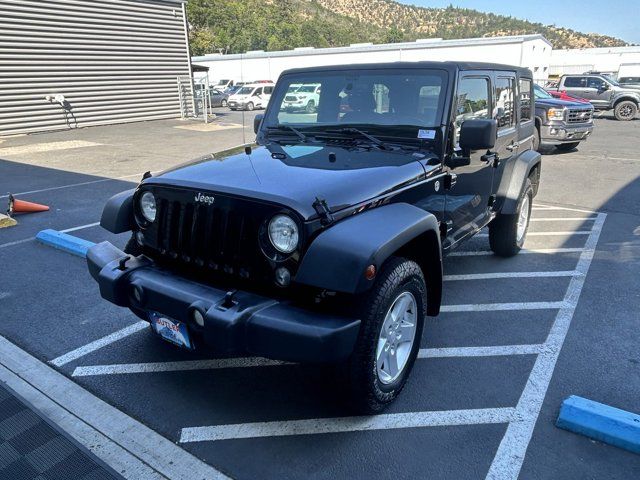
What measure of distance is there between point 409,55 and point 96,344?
40592 millimetres

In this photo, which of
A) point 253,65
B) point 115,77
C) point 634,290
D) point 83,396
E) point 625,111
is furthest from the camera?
point 253,65

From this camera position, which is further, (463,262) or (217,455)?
(463,262)

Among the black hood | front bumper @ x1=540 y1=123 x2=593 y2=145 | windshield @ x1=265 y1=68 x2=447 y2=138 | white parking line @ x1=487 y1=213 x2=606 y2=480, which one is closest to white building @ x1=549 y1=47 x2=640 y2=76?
front bumper @ x1=540 y1=123 x2=593 y2=145

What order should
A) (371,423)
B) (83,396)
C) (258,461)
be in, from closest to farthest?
(258,461) < (371,423) < (83,396)

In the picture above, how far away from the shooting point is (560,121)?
12266 millimetres

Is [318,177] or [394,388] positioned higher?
[318,177]

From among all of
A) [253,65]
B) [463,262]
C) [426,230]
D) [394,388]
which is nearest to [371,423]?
[394,388]

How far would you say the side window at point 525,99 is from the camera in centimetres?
525

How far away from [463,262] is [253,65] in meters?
47.1

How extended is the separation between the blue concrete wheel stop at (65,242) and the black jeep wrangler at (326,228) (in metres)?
2.36

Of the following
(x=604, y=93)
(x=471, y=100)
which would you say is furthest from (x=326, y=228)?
(x=604, y=93)

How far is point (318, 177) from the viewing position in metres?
2.88

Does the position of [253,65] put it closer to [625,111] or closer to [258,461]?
[625,111]

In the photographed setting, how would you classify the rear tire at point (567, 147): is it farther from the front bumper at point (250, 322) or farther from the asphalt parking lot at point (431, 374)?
the front bumper at point (250, 322)
